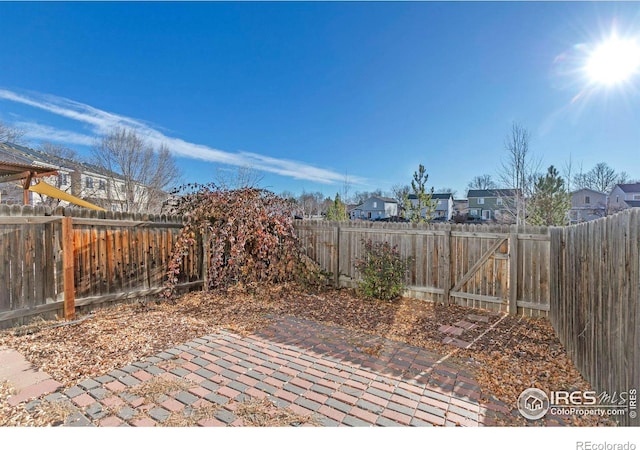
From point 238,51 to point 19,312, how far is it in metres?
7.21

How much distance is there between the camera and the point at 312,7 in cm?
551

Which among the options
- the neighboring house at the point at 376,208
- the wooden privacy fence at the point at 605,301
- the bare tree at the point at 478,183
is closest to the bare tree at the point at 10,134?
the wooden privacy fence at the point at 605,301

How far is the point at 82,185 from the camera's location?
16516mm

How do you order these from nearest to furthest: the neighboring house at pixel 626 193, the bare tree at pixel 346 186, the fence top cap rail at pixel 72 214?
the fence top cap rail at pixel 72 214 → the bare tree at pixel 346 186 → the neighboring house at pixel 626 193

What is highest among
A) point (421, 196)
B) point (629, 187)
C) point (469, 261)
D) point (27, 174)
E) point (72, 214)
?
point (629, 187)

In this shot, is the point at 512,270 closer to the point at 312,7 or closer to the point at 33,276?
the point at 312,7

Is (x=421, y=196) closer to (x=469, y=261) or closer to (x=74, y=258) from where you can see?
(x=469, y=261)

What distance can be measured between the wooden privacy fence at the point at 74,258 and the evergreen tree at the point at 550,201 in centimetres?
1116

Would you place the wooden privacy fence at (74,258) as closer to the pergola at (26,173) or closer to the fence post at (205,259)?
the fence post at (205,259)

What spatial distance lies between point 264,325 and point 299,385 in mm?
1700

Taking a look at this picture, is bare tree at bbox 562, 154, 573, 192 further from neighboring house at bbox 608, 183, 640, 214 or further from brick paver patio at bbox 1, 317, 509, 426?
neighboring house at bbox 608, 183, 640, 214

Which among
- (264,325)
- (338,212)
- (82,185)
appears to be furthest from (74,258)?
(82,185)

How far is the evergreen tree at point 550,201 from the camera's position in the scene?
9.51 metres

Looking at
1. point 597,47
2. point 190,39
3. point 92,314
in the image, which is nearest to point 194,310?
point 92,314
